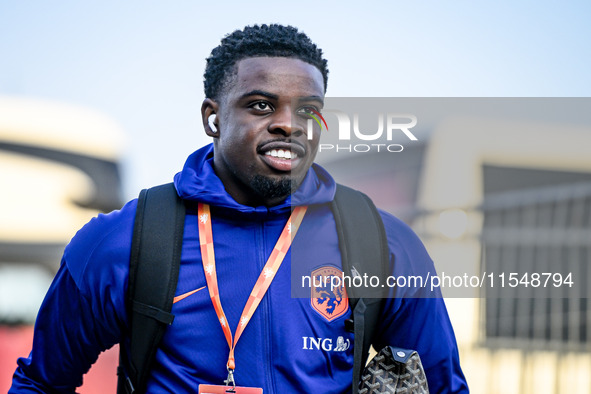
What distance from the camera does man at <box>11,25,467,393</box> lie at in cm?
253

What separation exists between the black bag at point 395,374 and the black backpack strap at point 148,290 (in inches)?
28.3

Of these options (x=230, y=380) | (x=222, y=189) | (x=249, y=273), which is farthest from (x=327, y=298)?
(x=222, y=189)

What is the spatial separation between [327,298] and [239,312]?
1.05ft

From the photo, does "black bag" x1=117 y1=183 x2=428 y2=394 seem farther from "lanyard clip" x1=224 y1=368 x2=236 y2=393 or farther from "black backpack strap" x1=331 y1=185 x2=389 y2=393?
"lanyard clip" x1=224 y1=368 x2=236 y2=393

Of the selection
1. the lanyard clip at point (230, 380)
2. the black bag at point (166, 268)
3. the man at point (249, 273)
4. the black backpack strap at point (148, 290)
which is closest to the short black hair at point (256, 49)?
the man at point (249, 273)

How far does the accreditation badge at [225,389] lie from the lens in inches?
95.9

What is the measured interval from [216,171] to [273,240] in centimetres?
41

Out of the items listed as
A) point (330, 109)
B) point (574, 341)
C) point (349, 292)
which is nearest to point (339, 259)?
point (349, 292)

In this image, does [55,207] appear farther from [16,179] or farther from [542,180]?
[542,180]

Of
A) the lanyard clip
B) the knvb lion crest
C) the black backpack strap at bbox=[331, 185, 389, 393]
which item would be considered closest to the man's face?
the black backpack strap at bbox=[331, 185, 389, 393]

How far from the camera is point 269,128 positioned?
8.74 ft

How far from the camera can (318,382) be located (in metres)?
2.51

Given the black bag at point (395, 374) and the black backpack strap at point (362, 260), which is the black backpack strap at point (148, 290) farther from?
the black bag at point (395, 374)

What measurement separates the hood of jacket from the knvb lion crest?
28cm
